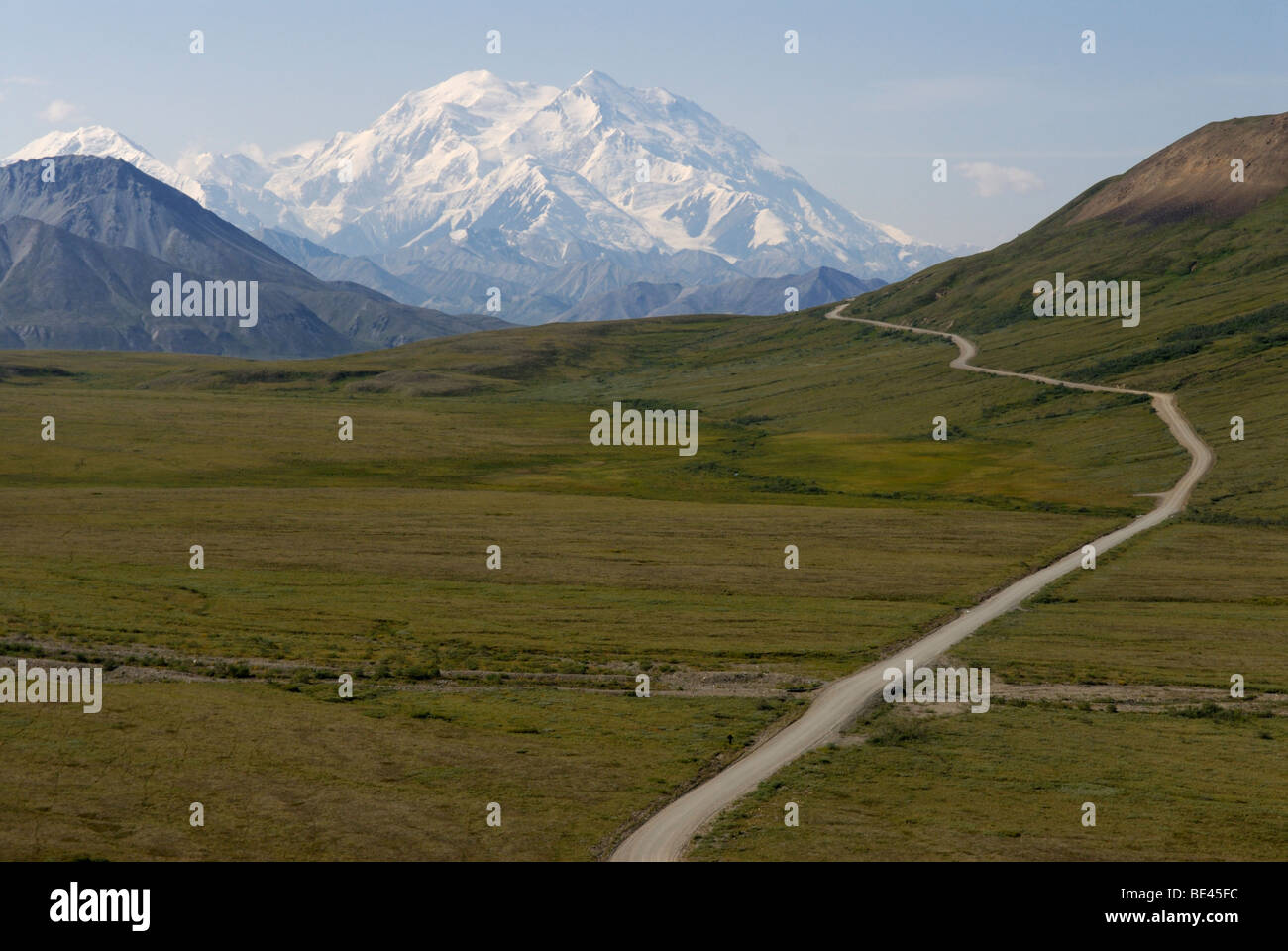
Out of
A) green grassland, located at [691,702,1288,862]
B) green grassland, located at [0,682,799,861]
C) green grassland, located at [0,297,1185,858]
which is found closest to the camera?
green grassland, located at [0,682,799,861]

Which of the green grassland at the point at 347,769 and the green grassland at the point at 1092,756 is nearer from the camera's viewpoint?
the green grassland at the point at 347,769

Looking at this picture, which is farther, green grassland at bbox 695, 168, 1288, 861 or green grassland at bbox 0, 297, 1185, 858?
green grassland at bbox 0, 297, 1185, 858

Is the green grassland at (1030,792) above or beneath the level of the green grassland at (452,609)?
beneath

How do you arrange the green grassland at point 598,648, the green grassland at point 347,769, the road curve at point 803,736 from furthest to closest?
the green grassland at point 598,648 < the road curve at point 803,736 < the green grassland at point 347,769

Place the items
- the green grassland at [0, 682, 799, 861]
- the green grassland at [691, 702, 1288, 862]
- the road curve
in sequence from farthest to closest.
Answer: the road curve
the green grassland at [691, 702, 1288, 862]
the green grassland at [0, 682, 799, 861]

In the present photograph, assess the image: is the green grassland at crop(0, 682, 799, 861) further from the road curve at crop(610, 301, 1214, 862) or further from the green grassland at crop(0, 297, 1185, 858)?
the road curve at crop(610, 301, 1214, 862)

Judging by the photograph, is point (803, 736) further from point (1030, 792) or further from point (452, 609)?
point (452, 609)

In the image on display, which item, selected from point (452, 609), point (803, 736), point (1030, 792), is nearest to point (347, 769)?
point (803, 736)

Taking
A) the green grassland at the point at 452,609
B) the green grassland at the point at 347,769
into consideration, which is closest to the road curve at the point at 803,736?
the green grassland at the point at 347,769

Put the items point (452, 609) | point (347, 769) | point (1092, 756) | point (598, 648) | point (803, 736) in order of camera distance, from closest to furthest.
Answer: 1. point (347, 769)
2. point (1092, 756)
3. point (803, 736)
4. point (598, 648)
5. point (452, 609)

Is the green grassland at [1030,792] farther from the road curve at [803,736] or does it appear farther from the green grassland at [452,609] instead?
the green grassland at [452,609]

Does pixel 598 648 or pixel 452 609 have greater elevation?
pixel 452 609

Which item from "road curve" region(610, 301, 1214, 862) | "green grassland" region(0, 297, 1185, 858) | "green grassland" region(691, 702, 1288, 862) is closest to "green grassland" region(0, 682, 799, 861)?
"green grassland" region(0, 297, 1185, 858)
